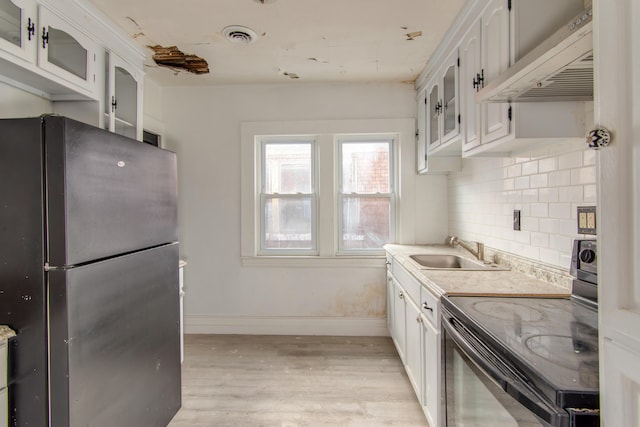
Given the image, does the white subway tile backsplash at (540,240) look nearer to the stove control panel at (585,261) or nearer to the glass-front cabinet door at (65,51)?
the stove control panel at (585,261)

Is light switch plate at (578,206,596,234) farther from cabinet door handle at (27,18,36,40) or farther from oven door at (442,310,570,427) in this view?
cabinet door handle at (27,18,36,40)

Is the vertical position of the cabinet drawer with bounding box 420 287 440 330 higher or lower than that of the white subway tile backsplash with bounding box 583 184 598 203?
lower

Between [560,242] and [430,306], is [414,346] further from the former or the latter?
[560,242]

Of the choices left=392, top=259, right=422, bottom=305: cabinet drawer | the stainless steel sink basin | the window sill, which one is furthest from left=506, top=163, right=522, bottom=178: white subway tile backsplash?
the window sill

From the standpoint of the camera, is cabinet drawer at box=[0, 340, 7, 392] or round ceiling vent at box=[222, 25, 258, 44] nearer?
cabinet drawer at box=[0, 340, 7, 392]

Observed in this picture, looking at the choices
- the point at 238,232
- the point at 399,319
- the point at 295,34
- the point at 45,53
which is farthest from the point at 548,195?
the point at 45,53

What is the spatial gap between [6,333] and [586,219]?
2.27 meters

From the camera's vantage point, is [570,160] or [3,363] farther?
[570,160]

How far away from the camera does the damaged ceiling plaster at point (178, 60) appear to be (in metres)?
2.32

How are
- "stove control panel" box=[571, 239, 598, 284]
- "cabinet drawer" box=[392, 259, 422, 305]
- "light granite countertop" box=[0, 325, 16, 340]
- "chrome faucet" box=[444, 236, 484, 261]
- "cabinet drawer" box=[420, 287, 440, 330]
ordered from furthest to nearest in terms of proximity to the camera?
1. "chrome faucet" box=[444, 236, 484, 261]
2. "cabinet drawer" box=[392, 259, 422, 305]
3. "cabinet drawer" box=[420, 287, 440, 330]
4. "stove control panel" box=[571, 239, 598, 284]
5. "light granite countertop" box=[0, 325, 16, 340]

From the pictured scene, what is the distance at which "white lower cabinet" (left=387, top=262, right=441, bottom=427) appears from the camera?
5.03ft

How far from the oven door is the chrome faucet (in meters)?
1.06

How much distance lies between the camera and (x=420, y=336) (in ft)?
5.81

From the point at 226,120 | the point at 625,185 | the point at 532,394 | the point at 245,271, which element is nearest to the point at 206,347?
the point at 245,271
